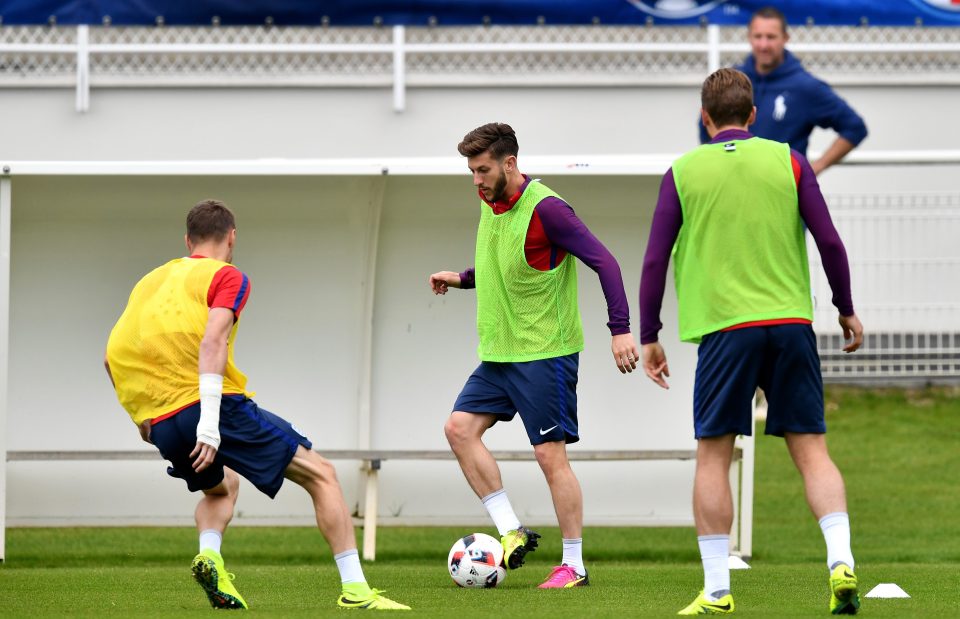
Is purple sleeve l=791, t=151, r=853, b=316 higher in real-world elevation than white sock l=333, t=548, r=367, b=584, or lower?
higher

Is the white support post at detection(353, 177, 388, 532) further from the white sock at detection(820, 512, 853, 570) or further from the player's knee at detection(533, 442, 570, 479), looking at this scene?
the white sock at detection(820, 512, 853, 570)

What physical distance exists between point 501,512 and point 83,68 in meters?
8.01

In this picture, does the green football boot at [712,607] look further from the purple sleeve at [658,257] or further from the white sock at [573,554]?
the white sock at [573,554]

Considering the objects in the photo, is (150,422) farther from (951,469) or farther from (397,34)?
(397,34)

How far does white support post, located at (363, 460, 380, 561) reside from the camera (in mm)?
8297

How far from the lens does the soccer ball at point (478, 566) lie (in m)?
6.52

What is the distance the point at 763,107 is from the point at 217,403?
4372mm

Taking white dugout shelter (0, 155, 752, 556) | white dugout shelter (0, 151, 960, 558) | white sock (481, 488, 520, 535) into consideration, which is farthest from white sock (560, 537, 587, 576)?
white dugout shelter (0, 151, 960, 558)

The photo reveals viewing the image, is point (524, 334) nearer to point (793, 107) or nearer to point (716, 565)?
point (716, 565)

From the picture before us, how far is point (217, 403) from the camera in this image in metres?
5.48

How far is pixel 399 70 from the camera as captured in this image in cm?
1324

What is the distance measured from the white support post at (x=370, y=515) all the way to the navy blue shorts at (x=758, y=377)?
335cm

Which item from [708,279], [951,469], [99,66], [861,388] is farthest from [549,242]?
[99,66]

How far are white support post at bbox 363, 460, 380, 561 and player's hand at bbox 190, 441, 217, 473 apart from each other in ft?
9.58
